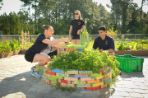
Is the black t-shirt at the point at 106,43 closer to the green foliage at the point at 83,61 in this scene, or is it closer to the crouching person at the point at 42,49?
the crouching person at the point at 42,49

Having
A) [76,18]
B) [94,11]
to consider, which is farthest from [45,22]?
[76,18]

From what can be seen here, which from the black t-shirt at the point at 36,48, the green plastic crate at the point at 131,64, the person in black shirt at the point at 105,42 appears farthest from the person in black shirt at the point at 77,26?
the black t-shirt at the point at 36,48

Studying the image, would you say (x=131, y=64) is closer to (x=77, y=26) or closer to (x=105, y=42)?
(x=105, y=42)

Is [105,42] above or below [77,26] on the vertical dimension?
below

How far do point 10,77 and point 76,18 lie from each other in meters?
3.01

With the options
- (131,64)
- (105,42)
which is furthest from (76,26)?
(131,64)

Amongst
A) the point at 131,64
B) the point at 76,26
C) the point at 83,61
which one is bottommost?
the point at 131,64

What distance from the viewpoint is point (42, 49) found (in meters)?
7.14

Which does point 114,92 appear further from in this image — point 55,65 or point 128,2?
point 128,2

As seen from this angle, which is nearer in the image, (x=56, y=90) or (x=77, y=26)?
(x=56, y=90)

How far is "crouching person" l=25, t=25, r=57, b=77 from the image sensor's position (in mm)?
6879

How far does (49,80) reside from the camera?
230 inches

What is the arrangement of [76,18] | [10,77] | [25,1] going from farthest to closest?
1. [25,1]
2. [76,18]
3. [10,77]

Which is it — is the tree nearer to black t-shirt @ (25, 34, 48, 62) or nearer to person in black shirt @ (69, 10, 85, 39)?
person in black shirt @ (69, 10, 85, 39)
